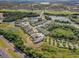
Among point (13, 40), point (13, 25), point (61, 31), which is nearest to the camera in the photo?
point (13, 40)

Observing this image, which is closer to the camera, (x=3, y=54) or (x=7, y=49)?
(x=3, y=54)

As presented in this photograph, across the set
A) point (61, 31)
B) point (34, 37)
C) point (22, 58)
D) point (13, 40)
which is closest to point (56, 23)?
point (61, 31)

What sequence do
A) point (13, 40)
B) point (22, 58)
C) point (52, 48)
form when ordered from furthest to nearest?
point (13, 40), point (52, 48), point (22, 58)

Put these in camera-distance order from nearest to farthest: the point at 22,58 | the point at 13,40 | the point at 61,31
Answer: the point at 22,58, the point at 13,40, the point at 61,31

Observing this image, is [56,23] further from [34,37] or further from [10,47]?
[10,47]

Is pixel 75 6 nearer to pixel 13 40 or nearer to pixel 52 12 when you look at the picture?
pixel 52 12

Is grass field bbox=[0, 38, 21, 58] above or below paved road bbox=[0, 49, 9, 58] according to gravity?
below

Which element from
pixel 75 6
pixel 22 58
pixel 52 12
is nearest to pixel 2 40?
pixel 22 58

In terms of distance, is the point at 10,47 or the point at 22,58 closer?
the point at 22,58

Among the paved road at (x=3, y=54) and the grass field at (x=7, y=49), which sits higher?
the paved road at (x=3, y=54)
